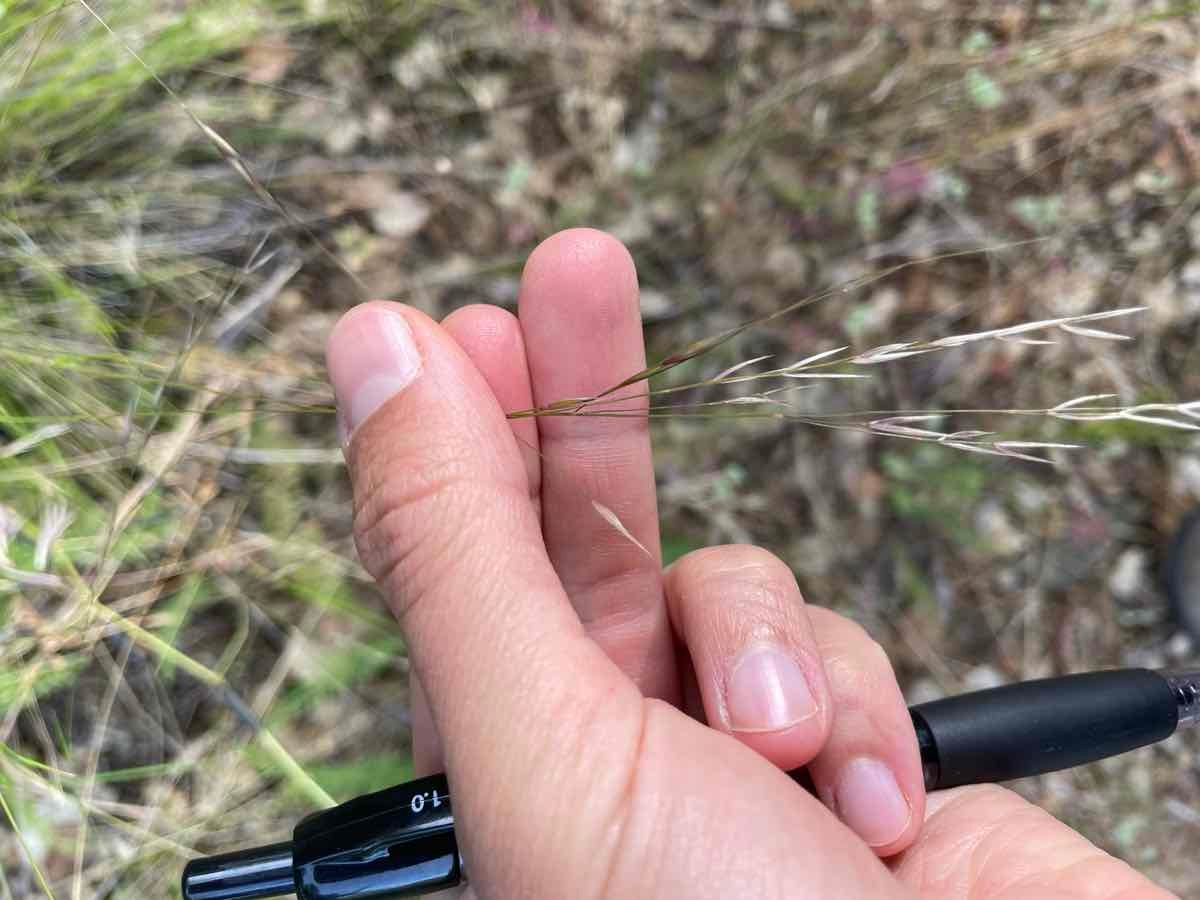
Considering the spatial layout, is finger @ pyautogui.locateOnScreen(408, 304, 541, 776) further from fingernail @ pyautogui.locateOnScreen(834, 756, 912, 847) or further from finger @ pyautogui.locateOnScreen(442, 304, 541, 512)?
fingernail @ pyautogui.locateOnScreen(834, 756, 912, 847)

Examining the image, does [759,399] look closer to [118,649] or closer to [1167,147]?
[118,649]

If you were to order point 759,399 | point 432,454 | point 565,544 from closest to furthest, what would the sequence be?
point 759,399
point 432,454
point 565,544

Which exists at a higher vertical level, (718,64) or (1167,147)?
(718,64)

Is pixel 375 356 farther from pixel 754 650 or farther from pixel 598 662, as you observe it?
pixel 754 650

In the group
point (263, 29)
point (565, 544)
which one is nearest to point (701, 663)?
point (565, 544)

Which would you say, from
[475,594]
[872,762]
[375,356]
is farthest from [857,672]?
[375,356]

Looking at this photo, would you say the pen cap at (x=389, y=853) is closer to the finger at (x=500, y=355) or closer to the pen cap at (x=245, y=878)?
the pen cap at (x=245, y=878)

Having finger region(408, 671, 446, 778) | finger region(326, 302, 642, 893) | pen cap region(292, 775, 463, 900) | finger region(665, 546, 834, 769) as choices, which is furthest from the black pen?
finger region(408, 671, 446, 778)
